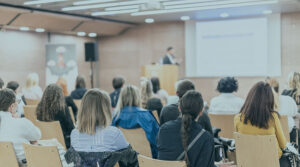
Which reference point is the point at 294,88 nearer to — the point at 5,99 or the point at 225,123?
the point at 225,123

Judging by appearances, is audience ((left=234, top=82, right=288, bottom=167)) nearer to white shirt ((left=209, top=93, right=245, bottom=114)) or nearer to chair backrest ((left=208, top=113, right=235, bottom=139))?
chair backrest ((left=208, top=113, right=235, bottom=139))

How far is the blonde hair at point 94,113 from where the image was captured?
10.8ft

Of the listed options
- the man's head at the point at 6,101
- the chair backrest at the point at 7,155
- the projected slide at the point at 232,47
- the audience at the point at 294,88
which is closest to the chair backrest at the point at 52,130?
the man's head at the point at 6,101

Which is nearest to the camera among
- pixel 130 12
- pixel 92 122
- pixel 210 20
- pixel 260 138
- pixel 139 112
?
pixel 92 122

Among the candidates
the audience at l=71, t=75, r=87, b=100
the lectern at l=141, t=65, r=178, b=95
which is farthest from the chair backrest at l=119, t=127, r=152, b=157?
the lectern at l=141, t=65, r=178, b=95

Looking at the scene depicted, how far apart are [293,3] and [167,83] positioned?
3.71 m

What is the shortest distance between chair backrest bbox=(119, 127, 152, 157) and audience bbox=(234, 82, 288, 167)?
3.56ft

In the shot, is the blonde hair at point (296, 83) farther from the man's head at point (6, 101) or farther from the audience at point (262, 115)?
the man's head at point (6, 101)

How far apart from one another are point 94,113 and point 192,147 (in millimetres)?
841

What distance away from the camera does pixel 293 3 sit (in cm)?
973

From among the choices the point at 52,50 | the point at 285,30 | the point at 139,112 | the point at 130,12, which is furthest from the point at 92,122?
the point at 285,30

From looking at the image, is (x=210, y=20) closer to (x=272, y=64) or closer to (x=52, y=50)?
(x=272, y=64)

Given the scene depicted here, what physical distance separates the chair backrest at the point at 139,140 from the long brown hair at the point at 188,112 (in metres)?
1.38

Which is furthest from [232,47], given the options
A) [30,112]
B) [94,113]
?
[94,113]
